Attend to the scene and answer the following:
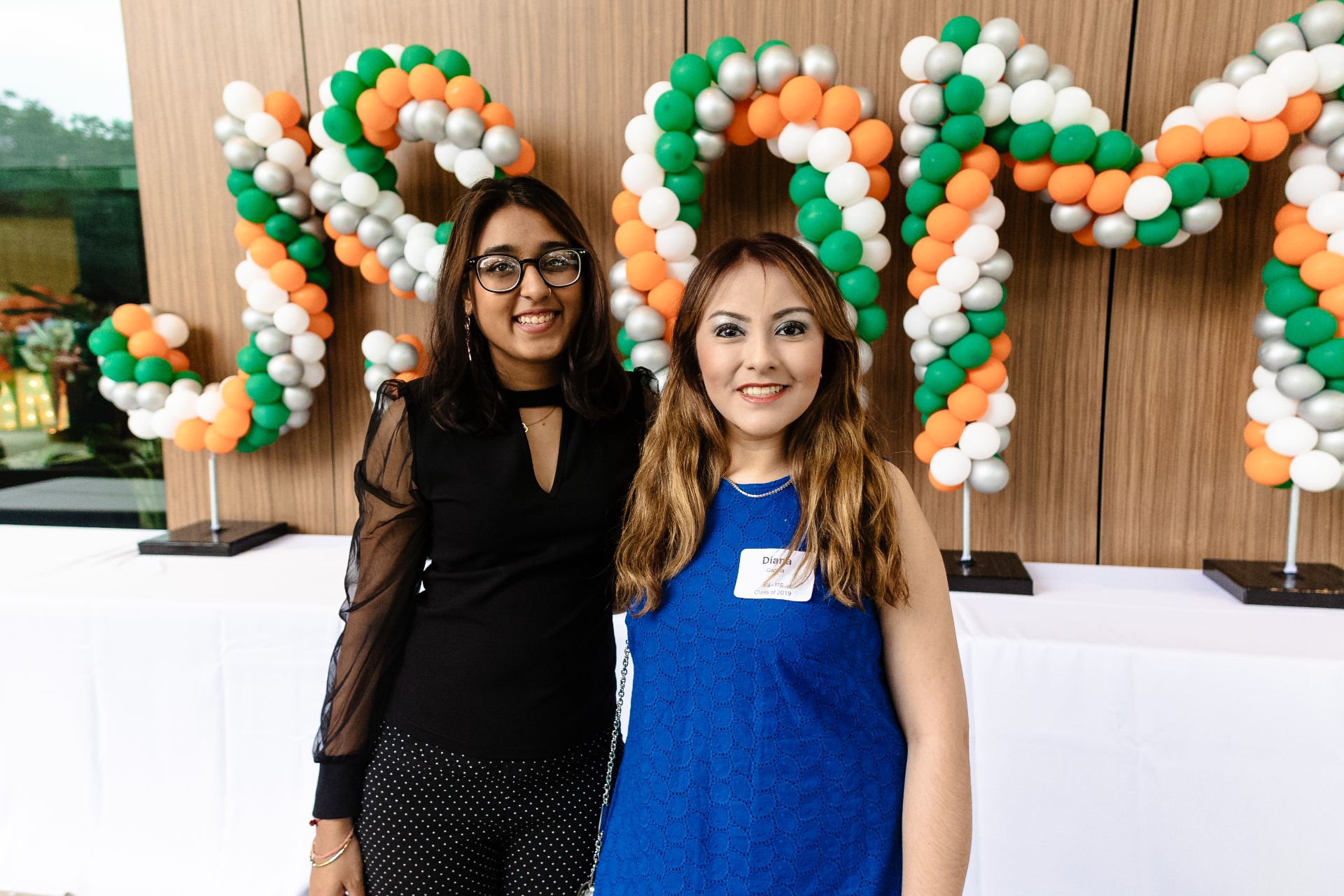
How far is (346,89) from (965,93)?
1.53m

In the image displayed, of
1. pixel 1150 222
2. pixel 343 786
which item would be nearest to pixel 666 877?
pixel 343 786

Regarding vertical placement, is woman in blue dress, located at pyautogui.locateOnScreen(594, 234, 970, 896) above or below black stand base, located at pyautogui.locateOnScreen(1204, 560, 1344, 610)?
above

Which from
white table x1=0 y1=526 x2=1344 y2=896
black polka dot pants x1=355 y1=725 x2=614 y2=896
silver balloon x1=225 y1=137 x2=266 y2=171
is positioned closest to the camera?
black polka dot pants x1=355 y1=725 x2=614 y2=896

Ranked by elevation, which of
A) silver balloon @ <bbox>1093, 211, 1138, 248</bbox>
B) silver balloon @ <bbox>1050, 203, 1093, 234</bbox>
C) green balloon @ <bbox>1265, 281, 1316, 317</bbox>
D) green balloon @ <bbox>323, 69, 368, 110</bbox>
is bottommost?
green balloon @ <bbox>1265, 281, 1316, 317</bbox>

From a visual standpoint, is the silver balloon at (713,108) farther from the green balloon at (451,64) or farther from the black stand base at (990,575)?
the black stand base at (990,575)

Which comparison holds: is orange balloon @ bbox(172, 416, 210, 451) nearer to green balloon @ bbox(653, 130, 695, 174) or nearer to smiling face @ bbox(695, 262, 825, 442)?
green balloon @ bbox(653, 130, 695, 174)

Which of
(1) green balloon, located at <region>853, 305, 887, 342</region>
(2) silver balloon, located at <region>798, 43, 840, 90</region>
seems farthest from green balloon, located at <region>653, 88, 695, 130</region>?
(1) green balloon, located at <region>853, 305, 887, 342</region>

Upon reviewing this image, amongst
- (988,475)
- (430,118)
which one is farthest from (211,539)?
(988,475)

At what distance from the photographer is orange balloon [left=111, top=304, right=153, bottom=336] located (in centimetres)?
247

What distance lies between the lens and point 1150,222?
6.05 ft

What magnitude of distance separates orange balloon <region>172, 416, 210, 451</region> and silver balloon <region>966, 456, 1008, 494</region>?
220 cm

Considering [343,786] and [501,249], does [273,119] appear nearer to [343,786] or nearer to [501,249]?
[501,249]

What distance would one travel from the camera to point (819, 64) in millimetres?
1888

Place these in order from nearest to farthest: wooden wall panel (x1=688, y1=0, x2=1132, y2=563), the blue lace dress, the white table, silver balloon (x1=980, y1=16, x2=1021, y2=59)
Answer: the blue lace dress → the white table → silver balloon (x1=980, y1=16, x2=1021, y2=59) → wooden wall panel (x1=688, y1=0, x2=1132, y2=563)
